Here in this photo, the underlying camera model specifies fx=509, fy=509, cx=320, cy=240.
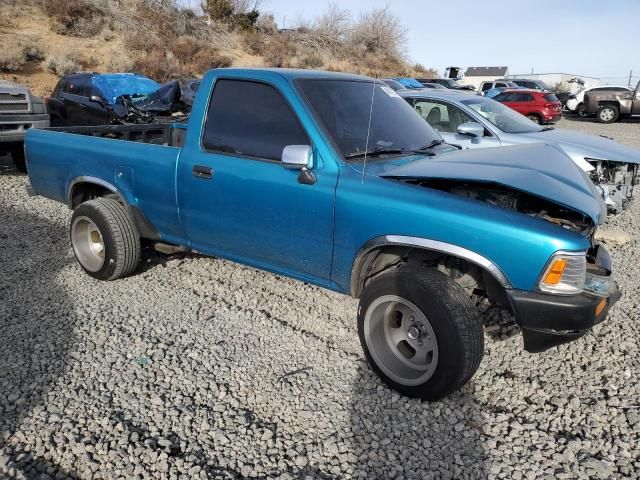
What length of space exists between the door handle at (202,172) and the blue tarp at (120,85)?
8.18 metres

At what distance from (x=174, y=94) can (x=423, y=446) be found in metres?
10.7

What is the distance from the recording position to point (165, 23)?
29.9m

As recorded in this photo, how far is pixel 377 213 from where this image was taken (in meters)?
2.96

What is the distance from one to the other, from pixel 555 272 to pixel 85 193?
4117 millimetres

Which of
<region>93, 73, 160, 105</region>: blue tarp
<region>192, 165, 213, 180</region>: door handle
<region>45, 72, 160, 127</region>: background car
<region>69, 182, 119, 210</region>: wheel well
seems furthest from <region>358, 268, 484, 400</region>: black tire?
<region>93, 73, 160, 105</region>: blue tarp

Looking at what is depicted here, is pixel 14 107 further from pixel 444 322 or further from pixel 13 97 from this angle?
pixel 444 322

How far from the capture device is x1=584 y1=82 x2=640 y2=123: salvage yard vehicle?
74.0ft

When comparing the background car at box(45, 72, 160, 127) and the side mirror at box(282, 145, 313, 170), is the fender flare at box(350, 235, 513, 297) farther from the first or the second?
the background car at box(45, 72, 160, 127)

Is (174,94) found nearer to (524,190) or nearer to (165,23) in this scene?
(524,190)

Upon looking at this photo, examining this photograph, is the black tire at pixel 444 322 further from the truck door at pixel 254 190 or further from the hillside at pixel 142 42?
the hillside at pixel 142 42

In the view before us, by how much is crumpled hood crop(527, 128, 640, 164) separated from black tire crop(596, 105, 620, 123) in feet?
61.9

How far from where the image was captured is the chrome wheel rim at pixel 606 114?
2312cm

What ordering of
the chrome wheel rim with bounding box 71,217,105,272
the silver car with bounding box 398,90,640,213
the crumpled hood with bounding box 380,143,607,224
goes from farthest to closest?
the silver car with bounding box 398,90,640,213 < the chrome wheel rim with bounding box 71,217,105,272 < the crumpled hood with bounding box 380,143,607,224

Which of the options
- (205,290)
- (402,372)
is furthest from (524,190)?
(205,290)
